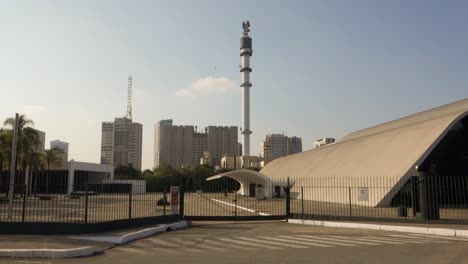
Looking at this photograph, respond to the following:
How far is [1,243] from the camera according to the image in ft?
48.0

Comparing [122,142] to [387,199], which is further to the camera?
[122,142]

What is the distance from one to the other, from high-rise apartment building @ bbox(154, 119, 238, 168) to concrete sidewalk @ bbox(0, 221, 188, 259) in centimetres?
14741

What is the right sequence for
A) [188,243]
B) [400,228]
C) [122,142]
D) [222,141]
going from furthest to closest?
[222,141] → [122,142] → [400,228] → [188,243]

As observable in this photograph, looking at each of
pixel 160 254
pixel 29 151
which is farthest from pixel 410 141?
pixel 29 151

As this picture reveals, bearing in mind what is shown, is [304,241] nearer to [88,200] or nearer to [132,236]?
[132,236]

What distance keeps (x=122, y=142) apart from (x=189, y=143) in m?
26.4

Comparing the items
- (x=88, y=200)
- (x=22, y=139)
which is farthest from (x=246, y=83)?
(x=88, y=200)

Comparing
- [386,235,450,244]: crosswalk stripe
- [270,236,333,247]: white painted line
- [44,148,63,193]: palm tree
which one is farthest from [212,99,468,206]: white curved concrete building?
[44,148,63,193]: palm tree

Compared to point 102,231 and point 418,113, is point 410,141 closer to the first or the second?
point 418,113

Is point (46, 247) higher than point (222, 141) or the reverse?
the reverse

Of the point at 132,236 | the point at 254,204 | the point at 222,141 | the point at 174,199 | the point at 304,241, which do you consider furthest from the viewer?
the point at 222,141

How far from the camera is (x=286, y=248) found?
14.5 m

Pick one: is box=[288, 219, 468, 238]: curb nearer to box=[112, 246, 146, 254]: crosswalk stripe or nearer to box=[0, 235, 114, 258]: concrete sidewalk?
box=[112, 246, 146, 254]: crosswalk stripe

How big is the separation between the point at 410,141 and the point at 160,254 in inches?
1279
